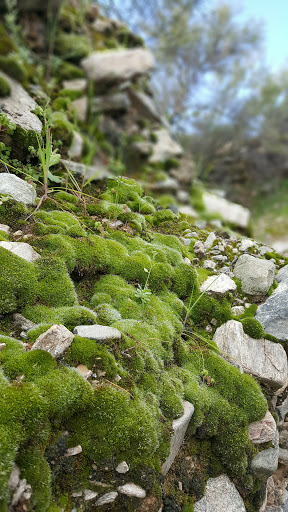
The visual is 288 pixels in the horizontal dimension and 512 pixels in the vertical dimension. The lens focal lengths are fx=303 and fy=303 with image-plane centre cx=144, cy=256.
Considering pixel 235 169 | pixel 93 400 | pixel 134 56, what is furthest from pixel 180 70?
pixel 93 400

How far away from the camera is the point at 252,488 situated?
11.9ft

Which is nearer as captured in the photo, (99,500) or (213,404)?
(99,500)

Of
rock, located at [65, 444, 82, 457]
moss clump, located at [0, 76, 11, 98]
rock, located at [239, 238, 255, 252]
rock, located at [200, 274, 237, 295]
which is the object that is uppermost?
moss clump, located at [0, 76, 11, 98]

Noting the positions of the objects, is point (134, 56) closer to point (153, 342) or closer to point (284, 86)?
point (153, 342)

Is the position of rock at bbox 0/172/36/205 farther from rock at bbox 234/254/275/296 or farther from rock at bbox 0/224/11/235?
rock at bbox 234/254/275/296

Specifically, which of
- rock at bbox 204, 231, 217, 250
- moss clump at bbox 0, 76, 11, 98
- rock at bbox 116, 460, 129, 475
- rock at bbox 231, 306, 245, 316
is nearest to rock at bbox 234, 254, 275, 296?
rock at bbox 231, 306, 245, 316

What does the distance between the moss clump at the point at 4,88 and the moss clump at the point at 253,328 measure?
20.2 feet

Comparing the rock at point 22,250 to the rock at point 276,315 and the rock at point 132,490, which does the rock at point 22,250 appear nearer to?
the rock at point 132,490

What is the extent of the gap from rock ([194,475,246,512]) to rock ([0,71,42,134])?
5.66 meters

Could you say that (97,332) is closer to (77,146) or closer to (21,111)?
(21,111)

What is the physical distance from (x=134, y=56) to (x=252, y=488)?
43.0ft

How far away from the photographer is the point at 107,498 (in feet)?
8.27

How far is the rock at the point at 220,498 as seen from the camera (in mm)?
3303

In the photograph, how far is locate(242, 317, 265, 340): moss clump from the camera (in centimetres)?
452
